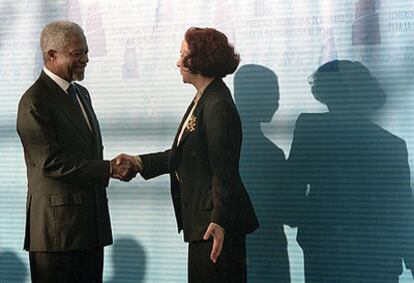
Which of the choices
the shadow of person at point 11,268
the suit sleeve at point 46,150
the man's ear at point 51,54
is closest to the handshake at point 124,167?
the suit sleeve at point 46,150

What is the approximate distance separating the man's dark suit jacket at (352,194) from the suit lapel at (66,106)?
91cm

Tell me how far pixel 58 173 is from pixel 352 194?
1.18 metres

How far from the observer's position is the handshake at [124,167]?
271cm

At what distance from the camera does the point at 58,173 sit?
251cm

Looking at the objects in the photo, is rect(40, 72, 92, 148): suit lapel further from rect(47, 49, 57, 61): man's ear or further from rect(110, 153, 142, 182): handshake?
rect(110, 153, 142, 182): handshake

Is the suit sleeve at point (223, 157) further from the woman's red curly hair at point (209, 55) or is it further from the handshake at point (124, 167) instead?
the handshake at point (124, 167)

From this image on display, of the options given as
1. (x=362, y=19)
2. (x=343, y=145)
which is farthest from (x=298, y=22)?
(x=343, y=145)

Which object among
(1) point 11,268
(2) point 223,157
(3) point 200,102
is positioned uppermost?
(3) point 200,102

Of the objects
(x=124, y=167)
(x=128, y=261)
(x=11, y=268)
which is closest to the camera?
(x=124, y=167)

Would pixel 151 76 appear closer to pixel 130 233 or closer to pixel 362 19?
pixel 130 233

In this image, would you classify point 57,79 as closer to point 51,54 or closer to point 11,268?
point 51,54

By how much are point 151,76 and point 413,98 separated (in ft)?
3.52

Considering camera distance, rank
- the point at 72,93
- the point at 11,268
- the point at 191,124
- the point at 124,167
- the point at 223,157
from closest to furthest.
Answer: the point at 223,157, the point at 191,124, the point at 72,93, the point at 124,167, the point at 11,268

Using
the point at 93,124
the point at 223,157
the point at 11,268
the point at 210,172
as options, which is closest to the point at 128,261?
the point at 11,268
